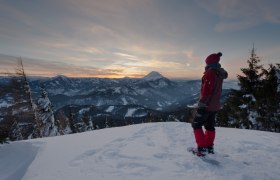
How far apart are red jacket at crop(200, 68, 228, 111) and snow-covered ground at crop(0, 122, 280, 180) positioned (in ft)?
4.24

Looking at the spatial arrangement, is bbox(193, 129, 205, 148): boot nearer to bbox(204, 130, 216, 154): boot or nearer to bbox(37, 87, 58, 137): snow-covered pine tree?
bbox(204, 130, 216, 154): boot

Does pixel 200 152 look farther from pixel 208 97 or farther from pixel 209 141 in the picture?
pixel 208 97

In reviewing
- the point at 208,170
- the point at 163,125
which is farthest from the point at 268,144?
the point at 163,125

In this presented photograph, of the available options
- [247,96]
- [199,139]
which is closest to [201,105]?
[199,139]

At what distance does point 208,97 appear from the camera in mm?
5375

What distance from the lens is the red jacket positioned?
211 inches

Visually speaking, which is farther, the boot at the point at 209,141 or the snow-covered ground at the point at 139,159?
the boot at the point at 209,141

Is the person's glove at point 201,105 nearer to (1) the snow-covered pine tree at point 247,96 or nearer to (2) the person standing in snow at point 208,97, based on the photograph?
(2) the person standing in snow at point 208,97

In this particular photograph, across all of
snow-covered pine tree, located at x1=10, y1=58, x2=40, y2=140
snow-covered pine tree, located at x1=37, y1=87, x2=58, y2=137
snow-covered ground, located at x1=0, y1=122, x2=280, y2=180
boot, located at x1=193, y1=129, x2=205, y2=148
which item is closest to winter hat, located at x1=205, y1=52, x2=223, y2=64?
boot, located at x1=193, y1=129, x2=205, y2=148

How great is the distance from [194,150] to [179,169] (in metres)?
1.26

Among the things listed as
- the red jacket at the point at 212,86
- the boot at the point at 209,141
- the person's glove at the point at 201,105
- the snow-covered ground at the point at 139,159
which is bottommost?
the snow-covered ground at the point at 139,159

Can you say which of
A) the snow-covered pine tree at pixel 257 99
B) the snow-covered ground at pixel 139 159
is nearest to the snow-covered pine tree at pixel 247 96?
the snow-covered pine tree at pixel 257 99

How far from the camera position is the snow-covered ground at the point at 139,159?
Answer: 421 cm

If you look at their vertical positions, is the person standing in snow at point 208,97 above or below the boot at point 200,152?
above
